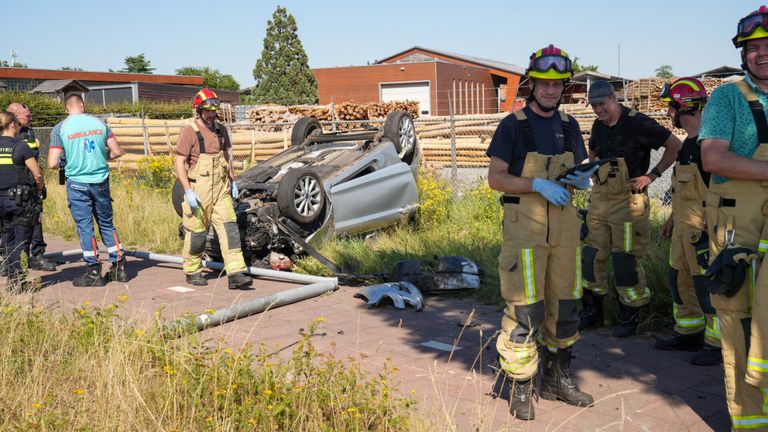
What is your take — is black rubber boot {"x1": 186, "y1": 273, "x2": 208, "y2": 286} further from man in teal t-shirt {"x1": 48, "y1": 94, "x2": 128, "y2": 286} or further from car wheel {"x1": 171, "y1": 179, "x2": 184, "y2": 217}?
man in teal t-shirt {"x1": 48, "y1": 94, "x2": 128, "y2": 286}

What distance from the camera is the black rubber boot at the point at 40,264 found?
374 inches

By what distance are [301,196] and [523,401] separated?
4.75 metres

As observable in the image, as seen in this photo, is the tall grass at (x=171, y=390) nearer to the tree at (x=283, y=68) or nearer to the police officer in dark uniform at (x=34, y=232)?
the police officer in dark uniform at (x=34, y=232)

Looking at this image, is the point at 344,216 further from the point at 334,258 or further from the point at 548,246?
the point at 548,246

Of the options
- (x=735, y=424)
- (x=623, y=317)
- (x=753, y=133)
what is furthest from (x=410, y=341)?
(x=753, y=133)

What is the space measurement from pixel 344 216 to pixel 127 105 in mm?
39001

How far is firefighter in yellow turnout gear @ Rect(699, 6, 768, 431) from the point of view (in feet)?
12.1

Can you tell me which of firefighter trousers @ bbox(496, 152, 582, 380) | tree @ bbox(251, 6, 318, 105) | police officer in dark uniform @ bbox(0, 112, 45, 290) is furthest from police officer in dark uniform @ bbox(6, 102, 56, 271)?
tree @ bbox(251, 6, 318, 105)

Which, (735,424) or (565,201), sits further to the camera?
(565,201)

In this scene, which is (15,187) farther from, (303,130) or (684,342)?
(684,342)

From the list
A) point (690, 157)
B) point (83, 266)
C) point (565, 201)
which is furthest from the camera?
point (83, 266)

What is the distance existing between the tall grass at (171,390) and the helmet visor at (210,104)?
131 inches

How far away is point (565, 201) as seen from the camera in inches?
167

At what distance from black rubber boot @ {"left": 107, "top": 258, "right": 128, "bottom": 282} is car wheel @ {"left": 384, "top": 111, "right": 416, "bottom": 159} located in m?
3.76
